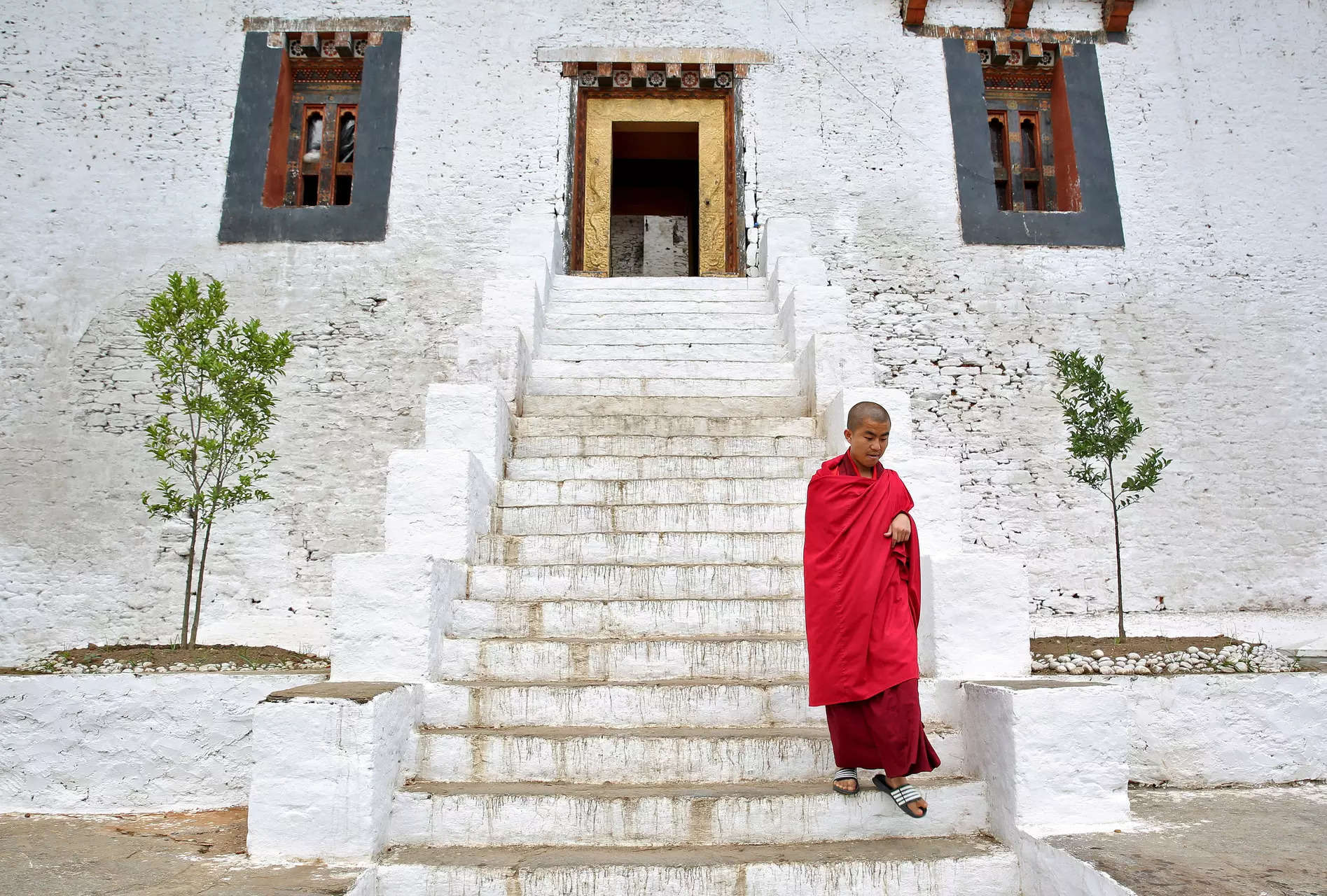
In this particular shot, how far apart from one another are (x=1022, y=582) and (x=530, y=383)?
3.32 m

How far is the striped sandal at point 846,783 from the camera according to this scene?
9.51ft

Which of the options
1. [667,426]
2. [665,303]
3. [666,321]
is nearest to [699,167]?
[665,303]

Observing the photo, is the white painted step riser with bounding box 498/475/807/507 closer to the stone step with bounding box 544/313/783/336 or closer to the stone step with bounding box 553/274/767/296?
the stone step with bounding box 544/313/783/336

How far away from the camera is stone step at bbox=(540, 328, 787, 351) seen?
6.38 metres

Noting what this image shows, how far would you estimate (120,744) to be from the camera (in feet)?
12.4

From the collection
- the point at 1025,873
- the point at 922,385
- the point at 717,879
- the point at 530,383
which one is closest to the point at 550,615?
the point at 717,879

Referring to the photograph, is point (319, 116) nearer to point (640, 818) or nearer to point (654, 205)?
point (654, 205)

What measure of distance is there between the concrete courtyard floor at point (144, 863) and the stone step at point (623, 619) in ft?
3.53

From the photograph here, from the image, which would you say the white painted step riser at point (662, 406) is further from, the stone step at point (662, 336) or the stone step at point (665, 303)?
the stone step at point (665, 303)

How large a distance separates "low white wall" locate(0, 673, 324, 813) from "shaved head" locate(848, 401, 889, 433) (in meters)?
2.33

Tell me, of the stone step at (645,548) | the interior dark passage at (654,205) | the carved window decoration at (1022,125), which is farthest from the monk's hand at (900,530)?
the interior dark passage at (654,205)

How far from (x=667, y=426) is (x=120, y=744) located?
2.87 m

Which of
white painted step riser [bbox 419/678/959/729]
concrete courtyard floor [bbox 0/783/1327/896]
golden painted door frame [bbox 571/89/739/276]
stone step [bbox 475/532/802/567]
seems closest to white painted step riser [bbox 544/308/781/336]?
golden painted door frame [bbox 571/89/739/276]

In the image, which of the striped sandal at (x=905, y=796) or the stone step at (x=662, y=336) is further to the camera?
the stone step at (x=662, y=336)
